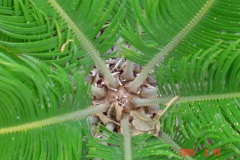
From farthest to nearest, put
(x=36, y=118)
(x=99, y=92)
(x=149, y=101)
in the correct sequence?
(x=99, y=92) < (x=149, y=101) < (x=36, y=118)

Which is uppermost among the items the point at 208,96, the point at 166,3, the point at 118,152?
the point at 166,3

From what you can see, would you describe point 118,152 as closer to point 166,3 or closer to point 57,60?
point 57,60

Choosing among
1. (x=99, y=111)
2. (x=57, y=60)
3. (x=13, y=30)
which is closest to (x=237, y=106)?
(x=99, y=111)

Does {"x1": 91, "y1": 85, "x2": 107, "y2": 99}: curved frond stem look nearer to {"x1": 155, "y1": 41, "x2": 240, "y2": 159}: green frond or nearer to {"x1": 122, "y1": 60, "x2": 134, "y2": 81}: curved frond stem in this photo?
{"x1": 122, "y1": 60, "x2": 134, "y2": 81}: curved frond stem

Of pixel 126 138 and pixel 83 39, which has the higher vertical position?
pixel 83 39

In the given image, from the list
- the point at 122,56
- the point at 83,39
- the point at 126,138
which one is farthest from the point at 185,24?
the point at 126,138

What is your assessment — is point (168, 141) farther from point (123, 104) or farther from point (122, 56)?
point (122, 56)

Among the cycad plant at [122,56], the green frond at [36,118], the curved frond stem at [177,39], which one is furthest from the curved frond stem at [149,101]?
the green frond at [36,118]
